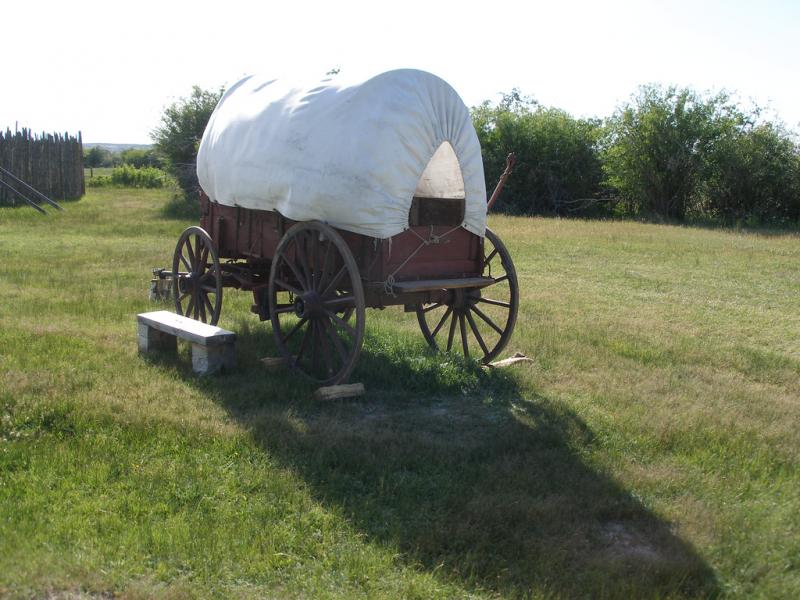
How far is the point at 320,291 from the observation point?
6523 mm

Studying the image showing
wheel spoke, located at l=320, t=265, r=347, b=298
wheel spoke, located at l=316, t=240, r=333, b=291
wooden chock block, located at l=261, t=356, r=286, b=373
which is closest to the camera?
wheel spoke, located at l=320, t=265, r=347, b=298

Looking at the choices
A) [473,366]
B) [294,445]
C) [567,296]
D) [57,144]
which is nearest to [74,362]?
[294,445]

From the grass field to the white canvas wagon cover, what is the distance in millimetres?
1438

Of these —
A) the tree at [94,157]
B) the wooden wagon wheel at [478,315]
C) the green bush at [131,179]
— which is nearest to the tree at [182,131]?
the green bush at [131,179]

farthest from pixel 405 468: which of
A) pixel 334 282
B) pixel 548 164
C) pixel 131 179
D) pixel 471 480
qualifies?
pixel 131 179

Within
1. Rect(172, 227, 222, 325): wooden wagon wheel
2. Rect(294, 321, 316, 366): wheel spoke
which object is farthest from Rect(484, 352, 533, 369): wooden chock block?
Rect(172, 227, 222, 325): wooden wagon wheel

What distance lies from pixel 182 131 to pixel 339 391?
23745mm

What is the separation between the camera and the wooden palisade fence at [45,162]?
2417cm

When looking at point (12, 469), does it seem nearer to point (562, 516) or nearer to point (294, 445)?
point (294, 445)

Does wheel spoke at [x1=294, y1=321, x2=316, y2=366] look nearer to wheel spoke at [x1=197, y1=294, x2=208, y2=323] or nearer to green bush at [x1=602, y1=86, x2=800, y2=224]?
wheel spoke at [x1=197, y1=294, x2=208, y2=323]

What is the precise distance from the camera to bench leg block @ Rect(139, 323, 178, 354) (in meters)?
7.40

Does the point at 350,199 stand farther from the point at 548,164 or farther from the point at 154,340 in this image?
the point at 548,164

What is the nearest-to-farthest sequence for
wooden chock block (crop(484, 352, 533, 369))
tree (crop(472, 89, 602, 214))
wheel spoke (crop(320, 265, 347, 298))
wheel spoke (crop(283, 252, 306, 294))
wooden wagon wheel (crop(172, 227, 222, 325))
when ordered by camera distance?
wheel spoke (crop(320, 265, 347, 298))
wheel spoke (crop(283, 252, 306, 294))
wooden chock block (crop(484, 352, 533, 369))
wooden wagon wheel (crop(172, 227, 222, 325))
tree (crop(472, 89, 602, 214))

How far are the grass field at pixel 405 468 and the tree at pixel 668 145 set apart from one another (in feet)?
67.7
